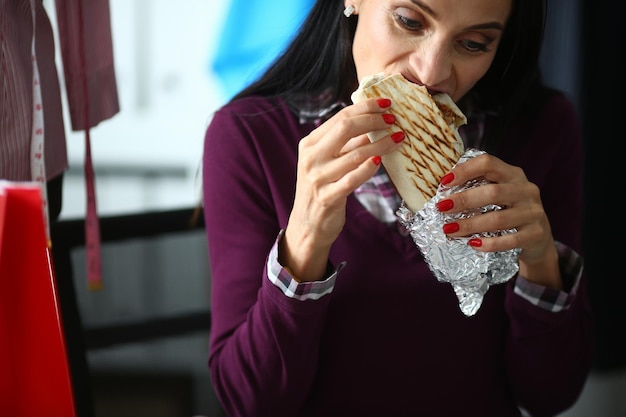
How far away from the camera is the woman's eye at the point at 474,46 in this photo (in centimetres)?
118

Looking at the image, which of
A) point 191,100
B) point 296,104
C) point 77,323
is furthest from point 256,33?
point 77,323

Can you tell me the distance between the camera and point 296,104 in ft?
4.50

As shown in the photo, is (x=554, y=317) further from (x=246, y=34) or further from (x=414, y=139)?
(x=246, y=34)

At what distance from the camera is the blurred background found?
4.75ft

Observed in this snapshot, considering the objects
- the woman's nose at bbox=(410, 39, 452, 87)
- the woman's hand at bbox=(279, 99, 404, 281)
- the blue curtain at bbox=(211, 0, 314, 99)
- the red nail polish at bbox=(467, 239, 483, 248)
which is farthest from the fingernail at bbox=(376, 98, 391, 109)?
the blue curtain at bbox=(211, 0, 314, 99)

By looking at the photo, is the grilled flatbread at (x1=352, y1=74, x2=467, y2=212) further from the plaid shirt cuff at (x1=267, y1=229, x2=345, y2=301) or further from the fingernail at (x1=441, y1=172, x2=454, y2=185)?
the plaid shirt cuff at (x1=267, y1=229, x2=345, y2=301)

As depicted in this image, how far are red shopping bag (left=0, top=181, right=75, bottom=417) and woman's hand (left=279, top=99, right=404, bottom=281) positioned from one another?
0.34m

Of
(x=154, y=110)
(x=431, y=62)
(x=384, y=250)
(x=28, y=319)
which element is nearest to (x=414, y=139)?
(x=431, y=62)

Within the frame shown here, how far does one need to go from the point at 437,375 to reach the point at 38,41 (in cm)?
82

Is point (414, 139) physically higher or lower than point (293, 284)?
higher

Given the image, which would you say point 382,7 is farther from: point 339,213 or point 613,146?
point 613,146

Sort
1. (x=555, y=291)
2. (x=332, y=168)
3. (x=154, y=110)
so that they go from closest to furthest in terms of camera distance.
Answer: (x=332, y=168), (x=555, y=291), (x=154, y=110)

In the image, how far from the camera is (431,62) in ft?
3.69

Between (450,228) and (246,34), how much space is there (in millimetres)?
1133
